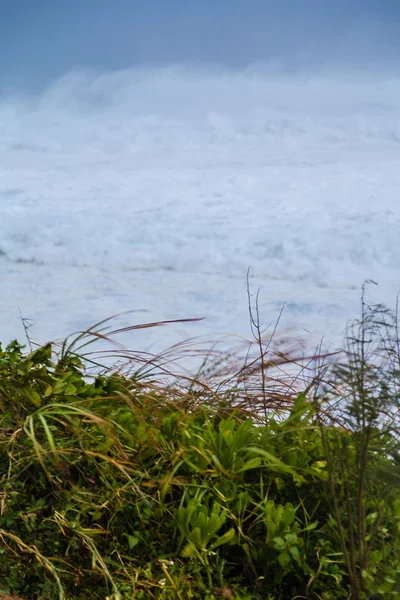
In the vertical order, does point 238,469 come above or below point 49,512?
above

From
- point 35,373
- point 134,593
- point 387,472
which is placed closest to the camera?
point 387,472

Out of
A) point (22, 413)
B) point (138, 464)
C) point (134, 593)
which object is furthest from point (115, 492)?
point (22, 413)

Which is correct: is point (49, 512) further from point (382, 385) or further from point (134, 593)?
point (382, 385)

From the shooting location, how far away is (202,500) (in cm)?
254

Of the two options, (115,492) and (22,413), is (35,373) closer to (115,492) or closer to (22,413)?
(22,413)

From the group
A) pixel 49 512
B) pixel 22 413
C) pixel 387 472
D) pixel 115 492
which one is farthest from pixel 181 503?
pixel 22 413

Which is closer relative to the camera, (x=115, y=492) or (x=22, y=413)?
(x=115, y=492)

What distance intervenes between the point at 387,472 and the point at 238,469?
63cm

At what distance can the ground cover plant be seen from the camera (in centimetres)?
227

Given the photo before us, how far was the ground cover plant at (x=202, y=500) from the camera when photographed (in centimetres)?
227

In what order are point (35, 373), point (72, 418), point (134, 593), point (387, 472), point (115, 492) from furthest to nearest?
point (35, 373)
point (72, 418)
point (115, 492)
point (134, 593)
point (387, 472)

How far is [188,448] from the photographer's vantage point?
263cm

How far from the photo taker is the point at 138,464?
8.68 feet

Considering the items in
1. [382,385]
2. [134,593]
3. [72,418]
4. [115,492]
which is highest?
[382,385]
